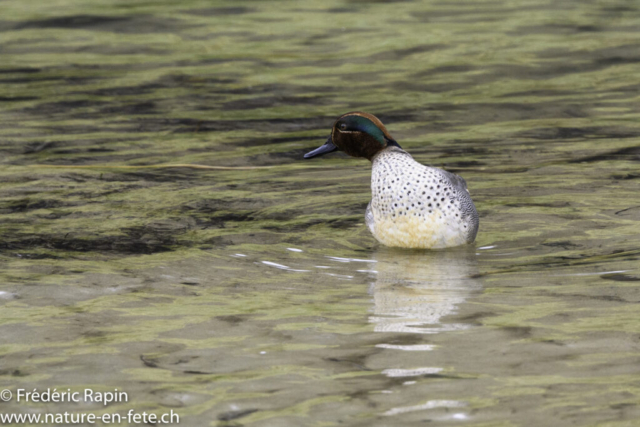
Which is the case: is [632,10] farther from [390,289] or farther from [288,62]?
[390,289]

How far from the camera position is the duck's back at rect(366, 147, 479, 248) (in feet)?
21.1

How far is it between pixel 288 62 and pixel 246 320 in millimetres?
9224

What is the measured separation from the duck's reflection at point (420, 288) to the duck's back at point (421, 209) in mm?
114

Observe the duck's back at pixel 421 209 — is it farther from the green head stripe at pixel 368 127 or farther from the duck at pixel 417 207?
the green head stripe at pixel 368 127

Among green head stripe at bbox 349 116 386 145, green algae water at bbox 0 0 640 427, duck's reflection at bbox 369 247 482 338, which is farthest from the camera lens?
green head stripe at bbox 349 116 386 145

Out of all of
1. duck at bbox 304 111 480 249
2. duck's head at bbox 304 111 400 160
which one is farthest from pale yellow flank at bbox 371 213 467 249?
duck's head at bbox 304 111 400 160

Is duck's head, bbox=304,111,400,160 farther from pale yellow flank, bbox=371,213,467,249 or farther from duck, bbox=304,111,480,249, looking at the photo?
pale yellow flank, bbox=371,213,467,249

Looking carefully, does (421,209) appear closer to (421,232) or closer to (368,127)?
(421,232)

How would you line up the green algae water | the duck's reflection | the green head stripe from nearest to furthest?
the green algae water < the duck's reflection < the green head stripe

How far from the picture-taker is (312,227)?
23.7 ft

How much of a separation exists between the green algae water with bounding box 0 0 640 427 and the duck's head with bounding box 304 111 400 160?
603 mm

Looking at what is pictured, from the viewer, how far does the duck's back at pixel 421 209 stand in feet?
21.1

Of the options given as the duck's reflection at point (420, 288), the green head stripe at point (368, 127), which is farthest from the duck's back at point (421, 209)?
the green head stripe at point (368, 127)

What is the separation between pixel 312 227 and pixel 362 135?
2.57 feet
